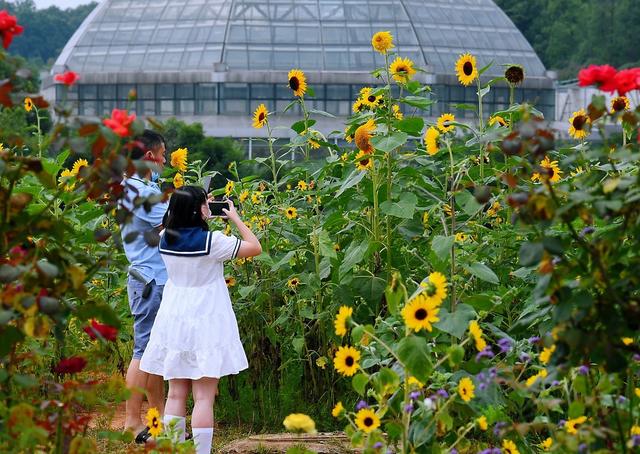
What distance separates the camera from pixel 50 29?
101 m

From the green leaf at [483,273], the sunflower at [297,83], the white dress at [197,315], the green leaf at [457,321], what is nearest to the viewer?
the green leaf at [457,321]

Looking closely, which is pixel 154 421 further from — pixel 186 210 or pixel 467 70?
pixel 467 70

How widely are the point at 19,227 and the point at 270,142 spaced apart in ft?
10.7

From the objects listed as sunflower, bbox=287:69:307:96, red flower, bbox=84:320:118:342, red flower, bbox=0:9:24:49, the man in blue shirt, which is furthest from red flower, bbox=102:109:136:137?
sunflower, bbox=287:69:307:96

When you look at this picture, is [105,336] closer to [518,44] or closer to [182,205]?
[182,205]

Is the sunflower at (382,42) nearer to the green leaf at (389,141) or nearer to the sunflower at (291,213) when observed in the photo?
the green leaf at (389,141)

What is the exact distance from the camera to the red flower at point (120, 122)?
3094 millimetres

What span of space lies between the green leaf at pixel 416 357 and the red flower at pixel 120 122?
102 centimetres

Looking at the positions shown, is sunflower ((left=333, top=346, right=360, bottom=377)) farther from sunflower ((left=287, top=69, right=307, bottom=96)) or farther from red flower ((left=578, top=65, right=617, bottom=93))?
sunflower ((left=287, top=69, right=307, bottom=96))

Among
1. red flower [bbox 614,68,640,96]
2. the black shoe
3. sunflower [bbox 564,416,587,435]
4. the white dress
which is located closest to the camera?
red flower [bbox 614,68,640,96]

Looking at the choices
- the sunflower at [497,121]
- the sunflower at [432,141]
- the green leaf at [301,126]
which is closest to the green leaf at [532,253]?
the sunflower at [432,141]

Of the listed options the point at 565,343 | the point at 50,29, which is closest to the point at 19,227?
the point at 565,343

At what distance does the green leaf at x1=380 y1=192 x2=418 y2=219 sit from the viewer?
520 cm

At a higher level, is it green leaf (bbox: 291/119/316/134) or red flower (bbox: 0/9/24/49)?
red flower (bbox: 0/9/24/49)
